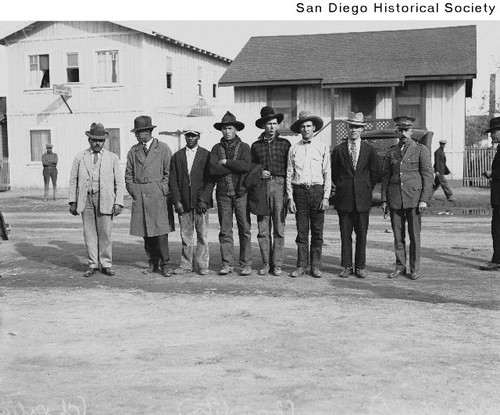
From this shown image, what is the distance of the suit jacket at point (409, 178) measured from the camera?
889cm

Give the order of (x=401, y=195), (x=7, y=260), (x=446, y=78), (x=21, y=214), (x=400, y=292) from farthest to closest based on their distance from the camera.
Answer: (x=446, y=78)
(x=21, y=214)
(x=7, y=260)
(x=401, y=195)
(x=400, y=292)

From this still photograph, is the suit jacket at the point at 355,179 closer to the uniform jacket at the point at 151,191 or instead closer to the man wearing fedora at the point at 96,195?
the uniform jacket at the point at 151,191

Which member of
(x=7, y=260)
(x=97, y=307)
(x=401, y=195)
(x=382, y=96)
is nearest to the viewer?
(x=97, y=307)

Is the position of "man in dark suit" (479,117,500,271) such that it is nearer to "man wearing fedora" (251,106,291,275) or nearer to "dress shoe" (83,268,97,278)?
"man wearing fedora" (251,106,291,275)

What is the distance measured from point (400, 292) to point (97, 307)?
11.1 ft

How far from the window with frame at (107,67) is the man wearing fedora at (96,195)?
65.4ft

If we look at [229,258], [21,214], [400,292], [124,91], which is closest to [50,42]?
[124,91]

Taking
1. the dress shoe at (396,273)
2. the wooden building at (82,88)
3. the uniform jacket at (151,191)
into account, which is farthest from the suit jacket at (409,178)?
the wooden building at (82,88)

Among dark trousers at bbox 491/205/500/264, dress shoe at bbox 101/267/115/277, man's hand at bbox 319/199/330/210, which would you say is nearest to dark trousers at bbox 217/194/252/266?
man's hand at bbox 319/199/330/210

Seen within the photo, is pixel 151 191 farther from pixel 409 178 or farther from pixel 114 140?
pixel 114 140
